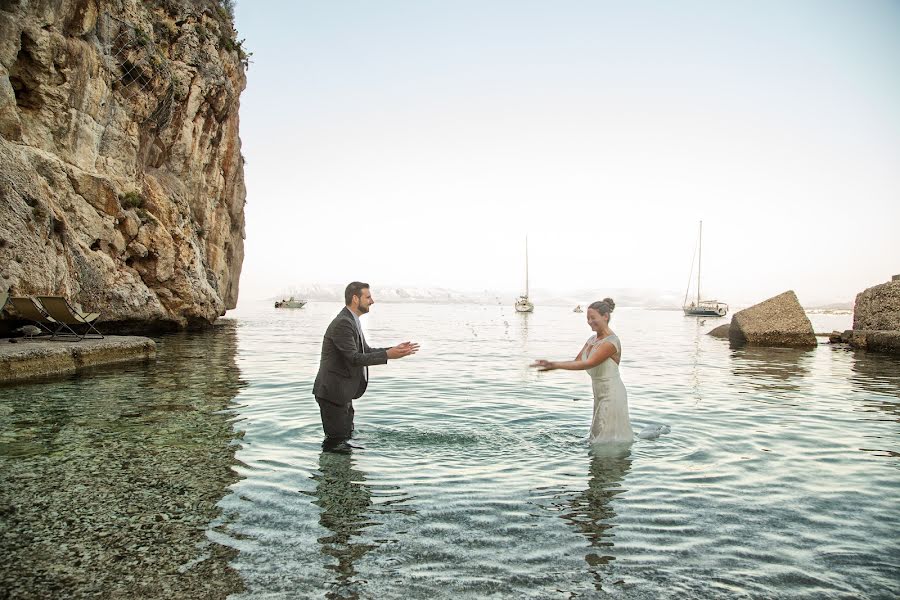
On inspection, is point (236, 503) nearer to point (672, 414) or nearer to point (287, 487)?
point (287, 487)

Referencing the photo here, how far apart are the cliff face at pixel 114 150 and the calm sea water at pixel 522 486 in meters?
8.50

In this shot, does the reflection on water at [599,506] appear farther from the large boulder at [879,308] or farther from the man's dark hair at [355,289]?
the large boulder at [879,308]

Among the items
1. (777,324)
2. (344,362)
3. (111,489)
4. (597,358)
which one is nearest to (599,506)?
(597,358)

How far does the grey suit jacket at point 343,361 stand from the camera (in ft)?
24.4

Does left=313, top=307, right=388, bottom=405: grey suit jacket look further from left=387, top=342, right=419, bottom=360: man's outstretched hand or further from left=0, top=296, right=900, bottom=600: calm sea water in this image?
left=0, top=296, right=900, bottom=600: calm sea water

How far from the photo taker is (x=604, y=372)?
26.7 ft

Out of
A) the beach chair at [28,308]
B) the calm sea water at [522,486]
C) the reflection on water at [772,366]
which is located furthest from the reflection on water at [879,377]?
the beach chair at [28,308]

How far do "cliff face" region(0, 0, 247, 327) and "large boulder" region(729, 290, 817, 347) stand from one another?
26064mm

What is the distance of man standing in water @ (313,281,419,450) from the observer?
7.46m

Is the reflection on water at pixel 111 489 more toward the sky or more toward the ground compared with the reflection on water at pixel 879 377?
more toward the ground

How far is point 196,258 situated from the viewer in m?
31.8

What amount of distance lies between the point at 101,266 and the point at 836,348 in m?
29.5

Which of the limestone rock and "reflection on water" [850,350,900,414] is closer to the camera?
"reflection on water" [850,350,900,414]

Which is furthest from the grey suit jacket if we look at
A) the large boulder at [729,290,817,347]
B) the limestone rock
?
the limestone rock
